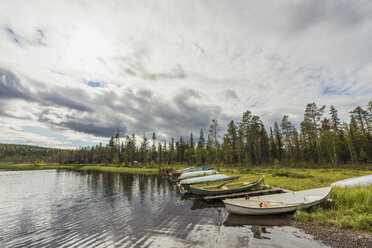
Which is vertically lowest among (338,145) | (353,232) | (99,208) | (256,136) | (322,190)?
(99,208)

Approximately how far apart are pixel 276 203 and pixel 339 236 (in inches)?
175

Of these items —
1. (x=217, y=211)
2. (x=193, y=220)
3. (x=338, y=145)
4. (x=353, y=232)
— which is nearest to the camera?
(x=353, y=232)

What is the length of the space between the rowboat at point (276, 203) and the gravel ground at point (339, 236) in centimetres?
184

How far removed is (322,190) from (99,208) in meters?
21.7

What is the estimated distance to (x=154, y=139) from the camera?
9019cm

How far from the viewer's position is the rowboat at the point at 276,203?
1185 centimetres

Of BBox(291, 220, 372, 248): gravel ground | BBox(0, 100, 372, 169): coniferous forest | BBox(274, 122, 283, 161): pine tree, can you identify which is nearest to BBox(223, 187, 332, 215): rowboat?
BBox(291, 220, 372, 248): gravel ground

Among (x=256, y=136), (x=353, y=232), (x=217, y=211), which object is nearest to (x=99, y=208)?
(x=217, y=211)

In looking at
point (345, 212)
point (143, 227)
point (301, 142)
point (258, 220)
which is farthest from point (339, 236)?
point (301, 142)

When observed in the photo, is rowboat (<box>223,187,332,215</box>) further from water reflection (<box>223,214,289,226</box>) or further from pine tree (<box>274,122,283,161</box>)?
pine tree (<box>274,122,283,161</box>)

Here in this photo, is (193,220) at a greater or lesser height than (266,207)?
lesser

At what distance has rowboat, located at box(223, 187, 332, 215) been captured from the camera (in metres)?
11.9

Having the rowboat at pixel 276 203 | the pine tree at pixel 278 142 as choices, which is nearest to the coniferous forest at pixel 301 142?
the pine tree at pixel 278 142

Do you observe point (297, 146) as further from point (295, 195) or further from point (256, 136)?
point (295, 195)
